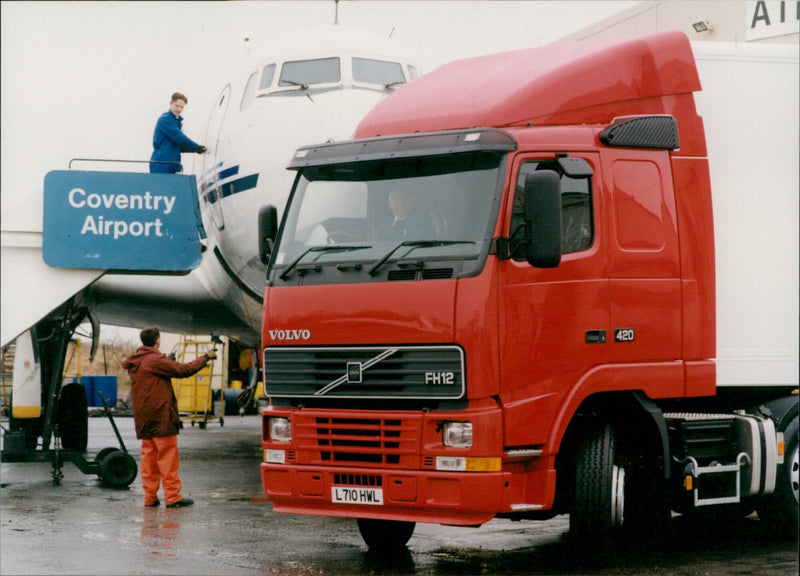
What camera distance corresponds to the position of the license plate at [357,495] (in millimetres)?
7699

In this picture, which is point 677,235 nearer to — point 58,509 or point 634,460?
point 634,460

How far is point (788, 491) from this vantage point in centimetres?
924

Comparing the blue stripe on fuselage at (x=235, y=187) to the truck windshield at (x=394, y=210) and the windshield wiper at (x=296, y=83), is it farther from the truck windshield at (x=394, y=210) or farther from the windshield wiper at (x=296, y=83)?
the truck windshield at (x=394, y=210)

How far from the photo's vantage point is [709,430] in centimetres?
877

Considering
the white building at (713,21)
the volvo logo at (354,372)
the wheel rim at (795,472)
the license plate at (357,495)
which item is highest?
the white building at (713,21)

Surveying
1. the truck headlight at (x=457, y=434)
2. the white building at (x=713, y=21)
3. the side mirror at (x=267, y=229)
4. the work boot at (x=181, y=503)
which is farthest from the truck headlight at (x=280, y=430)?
the white building at (x=713, y=21)

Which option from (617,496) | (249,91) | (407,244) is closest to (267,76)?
(249,91)

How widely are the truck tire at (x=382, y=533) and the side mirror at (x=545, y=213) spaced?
110 inches

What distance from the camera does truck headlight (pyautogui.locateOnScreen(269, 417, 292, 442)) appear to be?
8.23 m

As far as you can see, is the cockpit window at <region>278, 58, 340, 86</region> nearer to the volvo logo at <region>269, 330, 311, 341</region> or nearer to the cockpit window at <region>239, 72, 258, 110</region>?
the cockpit window at <region>239, 72, 258, 110</region>

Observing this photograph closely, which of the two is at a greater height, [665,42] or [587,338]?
[665,42]

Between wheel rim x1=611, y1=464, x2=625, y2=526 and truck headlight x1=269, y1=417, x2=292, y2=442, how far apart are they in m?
2.28

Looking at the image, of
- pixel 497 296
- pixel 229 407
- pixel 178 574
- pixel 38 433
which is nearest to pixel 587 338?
pixel 497 296

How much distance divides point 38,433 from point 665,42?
34.3ft
